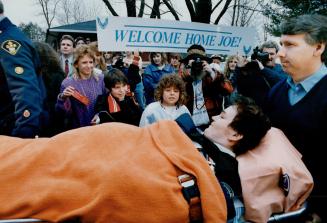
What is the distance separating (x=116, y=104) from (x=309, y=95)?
6.29 feet

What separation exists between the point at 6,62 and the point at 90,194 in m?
1.25

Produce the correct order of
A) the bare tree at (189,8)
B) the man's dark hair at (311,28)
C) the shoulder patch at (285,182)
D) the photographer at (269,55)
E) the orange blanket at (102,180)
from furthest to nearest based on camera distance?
the bare tree at (189,8)
the photographer at (269,55)
the man's dark hair at (311,28)
the shoulder patch at (285,182)
the orange blanket at (102,180)

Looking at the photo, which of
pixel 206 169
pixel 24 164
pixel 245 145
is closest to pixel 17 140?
pixel 24 164

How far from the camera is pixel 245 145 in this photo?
6.12 ft

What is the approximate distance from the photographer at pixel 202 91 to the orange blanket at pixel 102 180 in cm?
243

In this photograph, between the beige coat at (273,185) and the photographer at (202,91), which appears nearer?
the beige coat at (273,185)

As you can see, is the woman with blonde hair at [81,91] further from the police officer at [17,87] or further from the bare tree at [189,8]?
the bare tree at [189,8]

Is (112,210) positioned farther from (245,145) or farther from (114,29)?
(114,29)

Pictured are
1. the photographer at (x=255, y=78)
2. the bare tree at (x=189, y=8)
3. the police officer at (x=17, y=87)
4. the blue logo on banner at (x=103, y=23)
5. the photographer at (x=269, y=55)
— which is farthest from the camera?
the bare tree at (x=189, y=8)

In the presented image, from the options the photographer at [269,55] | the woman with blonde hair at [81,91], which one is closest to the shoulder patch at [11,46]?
the woman with blonde hair at [81,91]

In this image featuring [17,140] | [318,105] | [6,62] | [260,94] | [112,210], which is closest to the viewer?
[112,210]

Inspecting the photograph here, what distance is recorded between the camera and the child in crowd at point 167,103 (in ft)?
11.1

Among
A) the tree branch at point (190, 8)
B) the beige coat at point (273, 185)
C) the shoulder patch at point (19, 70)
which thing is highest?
the tree branch at point (190, 8)

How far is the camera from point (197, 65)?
3873mm
